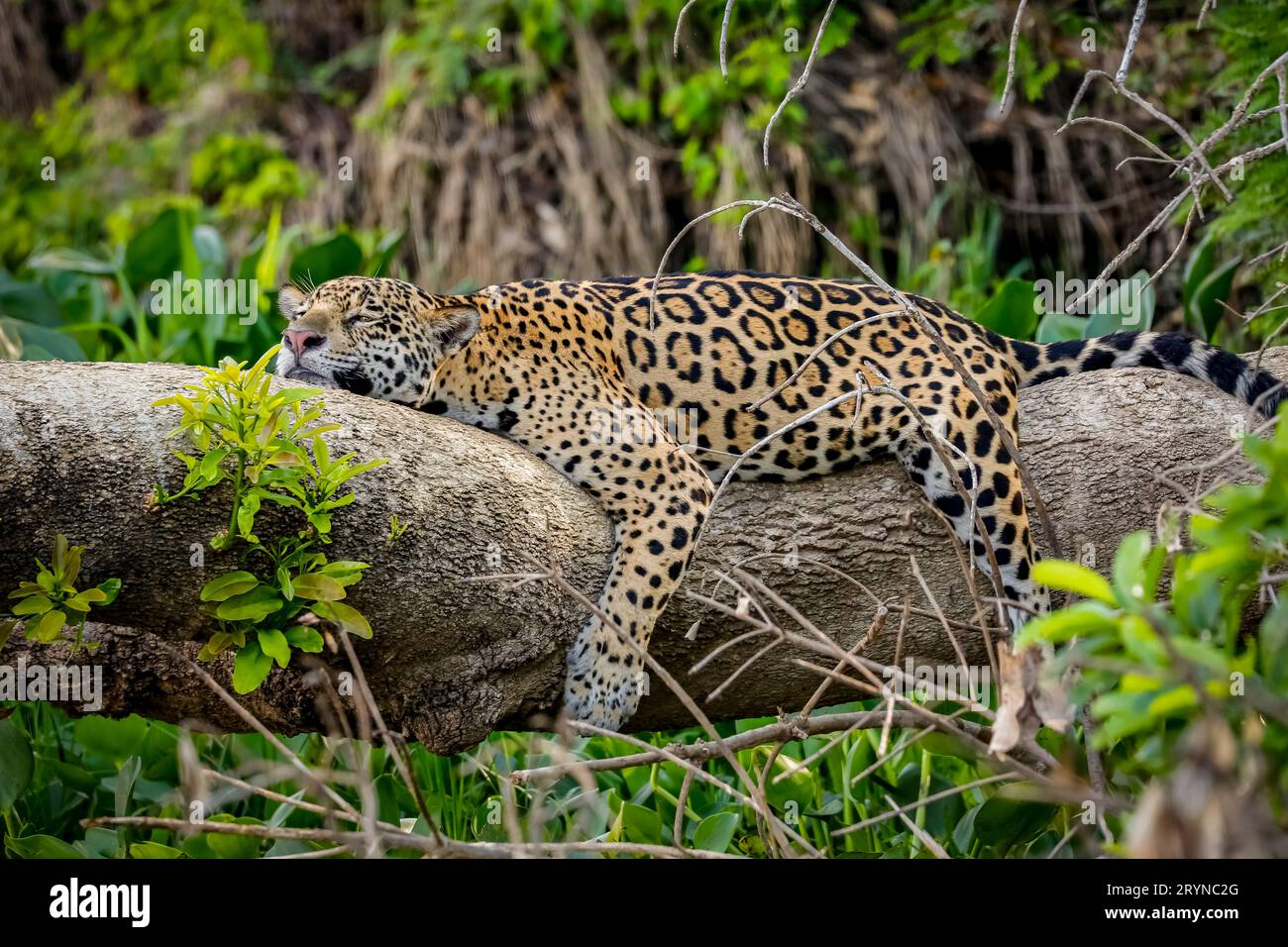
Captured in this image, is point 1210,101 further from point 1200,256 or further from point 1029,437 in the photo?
point 1029,437

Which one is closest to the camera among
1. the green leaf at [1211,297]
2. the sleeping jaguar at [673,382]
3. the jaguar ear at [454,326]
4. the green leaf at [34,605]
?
the green leaf at [34,605]

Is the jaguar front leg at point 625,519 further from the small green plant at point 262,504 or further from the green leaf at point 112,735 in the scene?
the green leaf at point 112,735

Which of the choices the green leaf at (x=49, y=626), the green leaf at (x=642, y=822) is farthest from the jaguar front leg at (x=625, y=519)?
the green leaf at (x=49, y=626)

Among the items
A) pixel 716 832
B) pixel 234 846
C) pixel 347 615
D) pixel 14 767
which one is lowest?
pixel 234 846

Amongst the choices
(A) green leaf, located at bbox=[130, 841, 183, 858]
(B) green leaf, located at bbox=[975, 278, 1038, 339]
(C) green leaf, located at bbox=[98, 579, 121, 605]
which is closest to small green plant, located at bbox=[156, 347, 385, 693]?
(C) green leaf, located at bbox=[98, 579, 121, 605]

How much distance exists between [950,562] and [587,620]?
1.35 meters

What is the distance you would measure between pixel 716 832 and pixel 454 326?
210cm

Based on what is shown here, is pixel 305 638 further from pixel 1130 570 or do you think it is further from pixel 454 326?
pixel 1130 570

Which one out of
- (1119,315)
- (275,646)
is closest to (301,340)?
(275,646)

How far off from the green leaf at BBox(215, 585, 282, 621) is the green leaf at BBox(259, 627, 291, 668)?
0.06m

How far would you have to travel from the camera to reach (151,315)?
882cm

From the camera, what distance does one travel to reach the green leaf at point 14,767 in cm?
546

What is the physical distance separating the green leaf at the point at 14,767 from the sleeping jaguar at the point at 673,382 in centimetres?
186

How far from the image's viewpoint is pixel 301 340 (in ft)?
16.4
